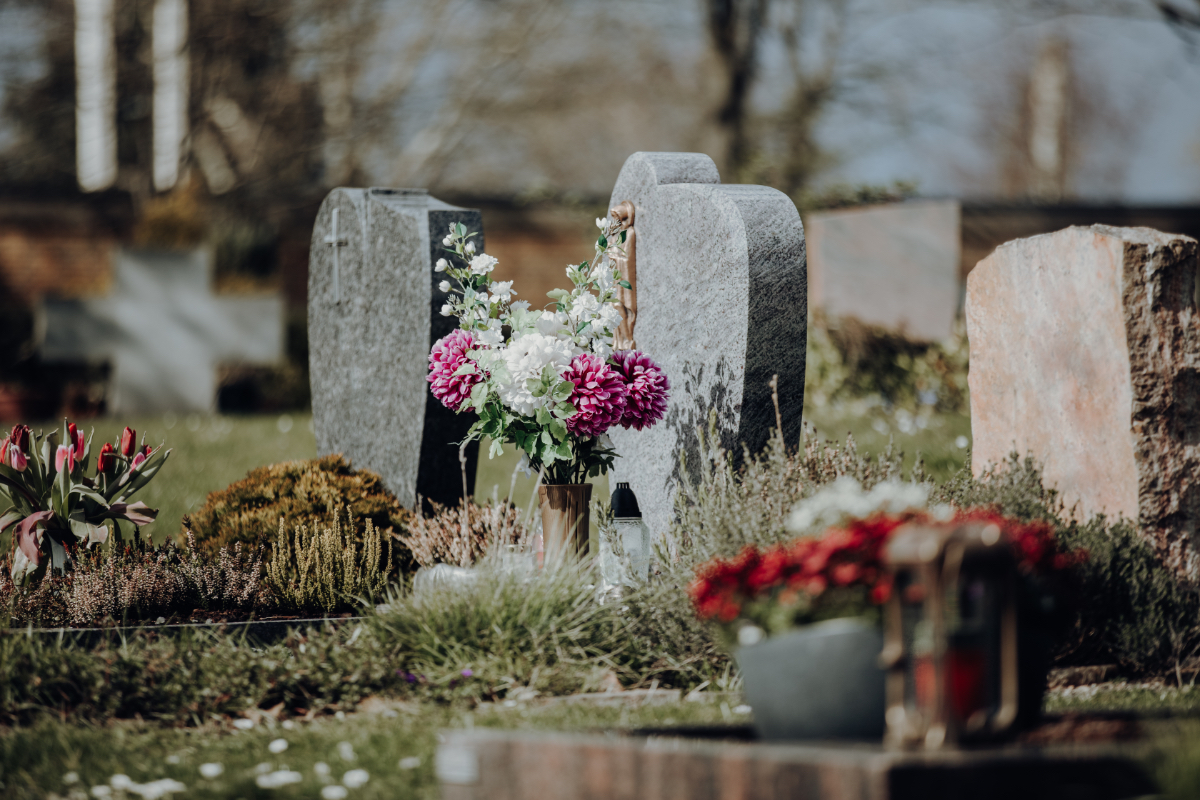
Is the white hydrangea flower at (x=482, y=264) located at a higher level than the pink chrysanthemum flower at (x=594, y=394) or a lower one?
higher

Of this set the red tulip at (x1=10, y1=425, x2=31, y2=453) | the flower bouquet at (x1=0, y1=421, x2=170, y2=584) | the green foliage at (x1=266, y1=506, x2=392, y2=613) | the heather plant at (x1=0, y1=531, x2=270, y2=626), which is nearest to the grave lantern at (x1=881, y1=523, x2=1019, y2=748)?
the green foliage at (x1=266, y1=506, x2=392, y2=613)

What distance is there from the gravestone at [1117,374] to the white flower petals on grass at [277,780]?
304 centimetres

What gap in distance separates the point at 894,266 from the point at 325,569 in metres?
7.83

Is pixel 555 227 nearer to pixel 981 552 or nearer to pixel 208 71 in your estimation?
pixel 208 71

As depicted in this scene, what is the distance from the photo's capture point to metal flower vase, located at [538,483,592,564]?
15.5 feet

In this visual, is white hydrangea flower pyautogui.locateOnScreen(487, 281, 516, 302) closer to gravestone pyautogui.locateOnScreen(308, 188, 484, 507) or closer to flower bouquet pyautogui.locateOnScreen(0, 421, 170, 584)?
gravestone pyautogui.locateOnScreen(308, 188, 484, 507)

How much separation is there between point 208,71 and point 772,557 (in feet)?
50.0

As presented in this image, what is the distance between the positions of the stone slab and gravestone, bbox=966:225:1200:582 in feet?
7.43

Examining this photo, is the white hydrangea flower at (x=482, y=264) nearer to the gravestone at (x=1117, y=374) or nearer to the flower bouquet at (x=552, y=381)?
the flower bouquet at (x=552, y=381)

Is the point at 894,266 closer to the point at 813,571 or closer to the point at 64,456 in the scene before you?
the point at 64,456

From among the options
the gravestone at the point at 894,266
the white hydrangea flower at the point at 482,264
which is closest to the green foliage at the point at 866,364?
the gravestone at the point at 894,266

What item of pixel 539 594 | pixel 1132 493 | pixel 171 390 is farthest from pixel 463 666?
pixel 171 390

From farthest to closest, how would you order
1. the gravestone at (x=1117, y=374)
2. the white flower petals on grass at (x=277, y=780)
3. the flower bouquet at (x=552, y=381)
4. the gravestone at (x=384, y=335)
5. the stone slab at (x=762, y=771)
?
the gravestone at (x=384, y=335) < the flower bouquet at (x=552, y=381) < the gravestone at (x=1117, y=374) < the white flower petals on grass at (x=277, y=780) < the stone slab at (x=762, y=771)

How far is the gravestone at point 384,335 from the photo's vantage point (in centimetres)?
546
